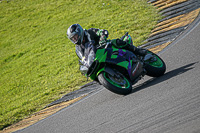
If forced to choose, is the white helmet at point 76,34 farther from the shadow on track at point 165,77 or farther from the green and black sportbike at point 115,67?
the shadow on track at point 165,77

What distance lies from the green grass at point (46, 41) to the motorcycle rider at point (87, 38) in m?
2.83

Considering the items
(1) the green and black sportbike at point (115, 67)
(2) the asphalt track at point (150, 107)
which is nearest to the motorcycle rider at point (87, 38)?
(1) the green and black sportbike at point (115, 67)

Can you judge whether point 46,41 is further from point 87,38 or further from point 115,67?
point 115,67

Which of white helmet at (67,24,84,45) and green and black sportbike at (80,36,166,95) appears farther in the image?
white helmet at (67,24,84,45)

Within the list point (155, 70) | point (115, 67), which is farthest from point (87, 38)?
point (155, 70)

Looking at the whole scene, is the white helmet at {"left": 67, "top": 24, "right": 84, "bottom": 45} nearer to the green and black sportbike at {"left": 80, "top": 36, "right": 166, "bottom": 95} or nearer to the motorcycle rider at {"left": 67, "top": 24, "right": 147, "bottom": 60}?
the motorcycle rider at {"left": 67, "top": 24, "right": 147, "bottom": 60}

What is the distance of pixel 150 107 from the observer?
5.30 meters

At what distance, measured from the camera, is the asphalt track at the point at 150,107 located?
14.9 feet

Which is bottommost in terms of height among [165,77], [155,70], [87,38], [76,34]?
[165,77]

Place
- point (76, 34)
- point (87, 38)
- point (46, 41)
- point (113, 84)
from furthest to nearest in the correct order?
1. point (46, 41)
2. point (87, 38)
3. point (76, 34)
4. point (113, 84)

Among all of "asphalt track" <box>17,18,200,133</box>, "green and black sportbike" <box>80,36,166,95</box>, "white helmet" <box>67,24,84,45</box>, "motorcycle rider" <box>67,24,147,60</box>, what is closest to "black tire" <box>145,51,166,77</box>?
"green and black sportbike" <box>80,36,166,95</box>

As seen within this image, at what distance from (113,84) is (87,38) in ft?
4.07

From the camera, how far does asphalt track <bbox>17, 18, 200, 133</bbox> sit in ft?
14.9

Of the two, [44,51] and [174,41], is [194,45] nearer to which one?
[174,41]
